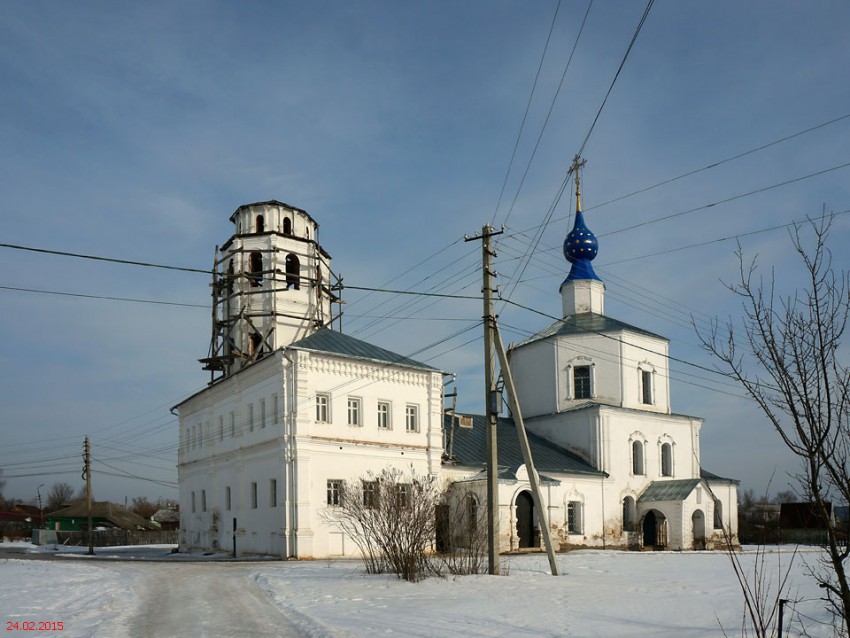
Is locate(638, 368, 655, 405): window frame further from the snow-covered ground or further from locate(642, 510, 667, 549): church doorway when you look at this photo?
the snow-covered ground

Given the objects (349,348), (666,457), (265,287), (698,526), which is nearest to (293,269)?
(265,287)

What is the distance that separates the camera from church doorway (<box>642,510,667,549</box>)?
117 feet

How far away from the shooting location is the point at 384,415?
30.7 metres

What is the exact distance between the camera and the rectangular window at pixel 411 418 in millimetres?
31234

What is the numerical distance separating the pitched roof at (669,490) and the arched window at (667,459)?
5.16 ft

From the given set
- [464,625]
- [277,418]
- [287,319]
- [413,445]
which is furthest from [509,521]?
[464,625]

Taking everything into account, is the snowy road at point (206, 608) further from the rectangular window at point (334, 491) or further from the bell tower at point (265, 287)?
the bell tower at point (265, 287)

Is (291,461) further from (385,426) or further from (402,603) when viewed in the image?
(402,603)

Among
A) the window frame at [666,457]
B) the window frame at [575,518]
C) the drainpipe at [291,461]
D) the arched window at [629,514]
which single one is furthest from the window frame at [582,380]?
the drainpipe at [291,461]

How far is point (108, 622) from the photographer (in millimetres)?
11453

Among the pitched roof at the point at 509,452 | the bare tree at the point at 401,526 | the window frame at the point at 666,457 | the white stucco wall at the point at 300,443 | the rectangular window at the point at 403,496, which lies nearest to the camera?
the bare tree at the point at 401,526

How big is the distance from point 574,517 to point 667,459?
6.83 meters

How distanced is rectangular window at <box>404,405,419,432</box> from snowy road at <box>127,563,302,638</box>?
12.2 meters

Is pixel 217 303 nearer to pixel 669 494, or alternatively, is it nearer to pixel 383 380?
pixel 383 380
